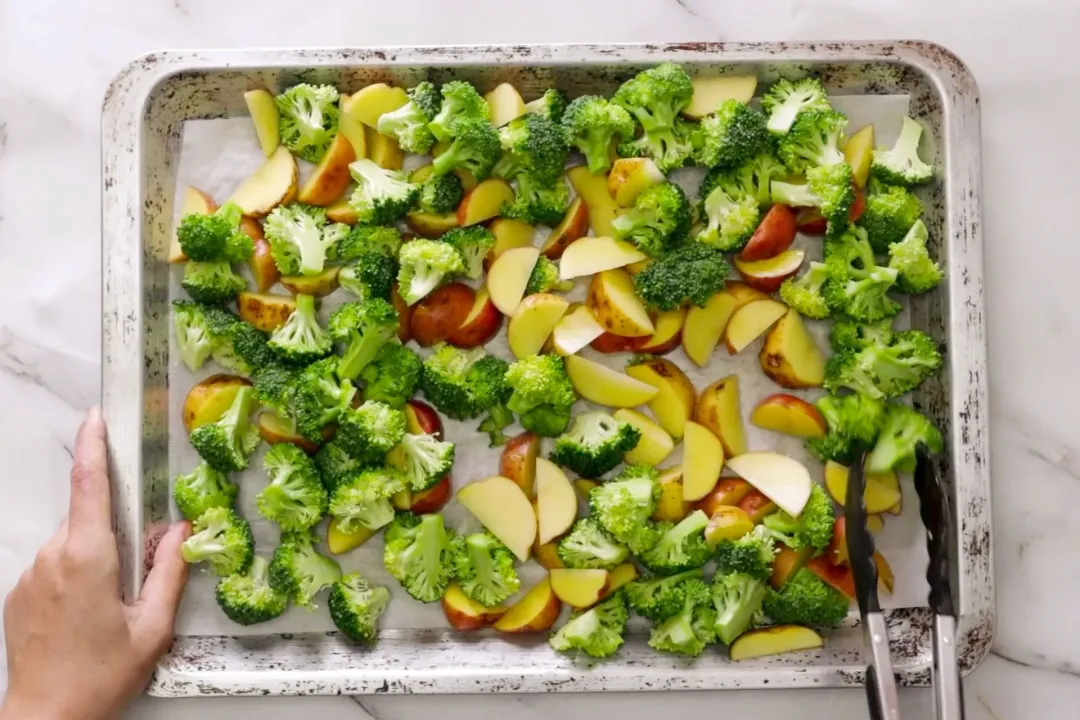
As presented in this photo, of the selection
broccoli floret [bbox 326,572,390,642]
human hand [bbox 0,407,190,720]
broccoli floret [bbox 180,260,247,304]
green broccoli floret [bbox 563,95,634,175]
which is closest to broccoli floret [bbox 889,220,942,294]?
green broccoli floret [bbox 563,95,634,175]

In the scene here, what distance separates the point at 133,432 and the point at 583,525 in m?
0.85

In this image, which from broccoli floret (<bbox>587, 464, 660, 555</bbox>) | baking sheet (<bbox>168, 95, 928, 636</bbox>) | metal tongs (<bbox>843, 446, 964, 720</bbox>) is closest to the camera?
metal tongs (<bbox>843, 446, 964, 720</bbox>)

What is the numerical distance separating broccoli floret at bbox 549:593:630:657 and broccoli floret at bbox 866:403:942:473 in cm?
54

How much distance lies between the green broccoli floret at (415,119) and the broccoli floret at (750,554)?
939 millimetres

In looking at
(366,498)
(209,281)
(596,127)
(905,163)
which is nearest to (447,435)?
(366,498)

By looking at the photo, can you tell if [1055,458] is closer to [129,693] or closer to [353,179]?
[353,179]

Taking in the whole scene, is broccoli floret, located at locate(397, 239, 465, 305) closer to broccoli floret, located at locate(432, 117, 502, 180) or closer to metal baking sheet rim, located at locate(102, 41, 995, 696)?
broccoli floret, located at locate(432, 117, 502, 180)

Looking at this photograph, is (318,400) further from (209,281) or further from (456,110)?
(456,110)

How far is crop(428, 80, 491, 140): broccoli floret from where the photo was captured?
1.83 metres

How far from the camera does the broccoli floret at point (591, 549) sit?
1.84 m

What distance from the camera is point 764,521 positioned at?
1.88 meters

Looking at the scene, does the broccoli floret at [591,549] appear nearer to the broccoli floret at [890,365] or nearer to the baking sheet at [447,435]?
the baking sheet at [447,435]

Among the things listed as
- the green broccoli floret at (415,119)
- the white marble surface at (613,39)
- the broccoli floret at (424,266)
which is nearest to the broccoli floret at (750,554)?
the white marble surface at (613,39)

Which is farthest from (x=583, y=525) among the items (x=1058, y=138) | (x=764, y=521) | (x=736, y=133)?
(x=1058, y=138)
